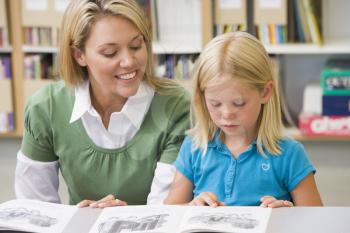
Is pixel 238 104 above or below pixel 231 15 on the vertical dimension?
below

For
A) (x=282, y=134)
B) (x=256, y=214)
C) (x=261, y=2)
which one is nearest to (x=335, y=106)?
(x=261, y=2)

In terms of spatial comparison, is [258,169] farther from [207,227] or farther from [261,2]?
[261,2]

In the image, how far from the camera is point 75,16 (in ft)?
5.56

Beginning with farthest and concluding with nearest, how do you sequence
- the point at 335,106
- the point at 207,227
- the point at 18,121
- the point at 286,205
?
the point at 18,121, the point at 335,106, the point at 286,205, the point at 207,227

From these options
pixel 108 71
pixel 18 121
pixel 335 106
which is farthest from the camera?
pixel 18 121

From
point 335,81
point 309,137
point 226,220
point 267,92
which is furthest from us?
point 309,137

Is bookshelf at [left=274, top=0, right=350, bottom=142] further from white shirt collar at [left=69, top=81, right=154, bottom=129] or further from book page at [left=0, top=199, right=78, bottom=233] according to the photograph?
book page at [left=0, top=199, right=78, bottom=233]

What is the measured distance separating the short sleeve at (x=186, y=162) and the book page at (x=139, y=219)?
23 centimetres

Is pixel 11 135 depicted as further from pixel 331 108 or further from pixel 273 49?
pixel 331 108

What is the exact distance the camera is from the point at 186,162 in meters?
1.65

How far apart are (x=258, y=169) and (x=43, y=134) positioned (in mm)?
531

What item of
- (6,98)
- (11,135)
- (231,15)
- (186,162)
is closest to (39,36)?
(6,98)

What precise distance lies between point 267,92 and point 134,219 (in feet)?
1.40

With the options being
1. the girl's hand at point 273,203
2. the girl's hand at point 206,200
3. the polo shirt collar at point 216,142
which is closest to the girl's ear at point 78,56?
the polo shirt collar at point 216,142
